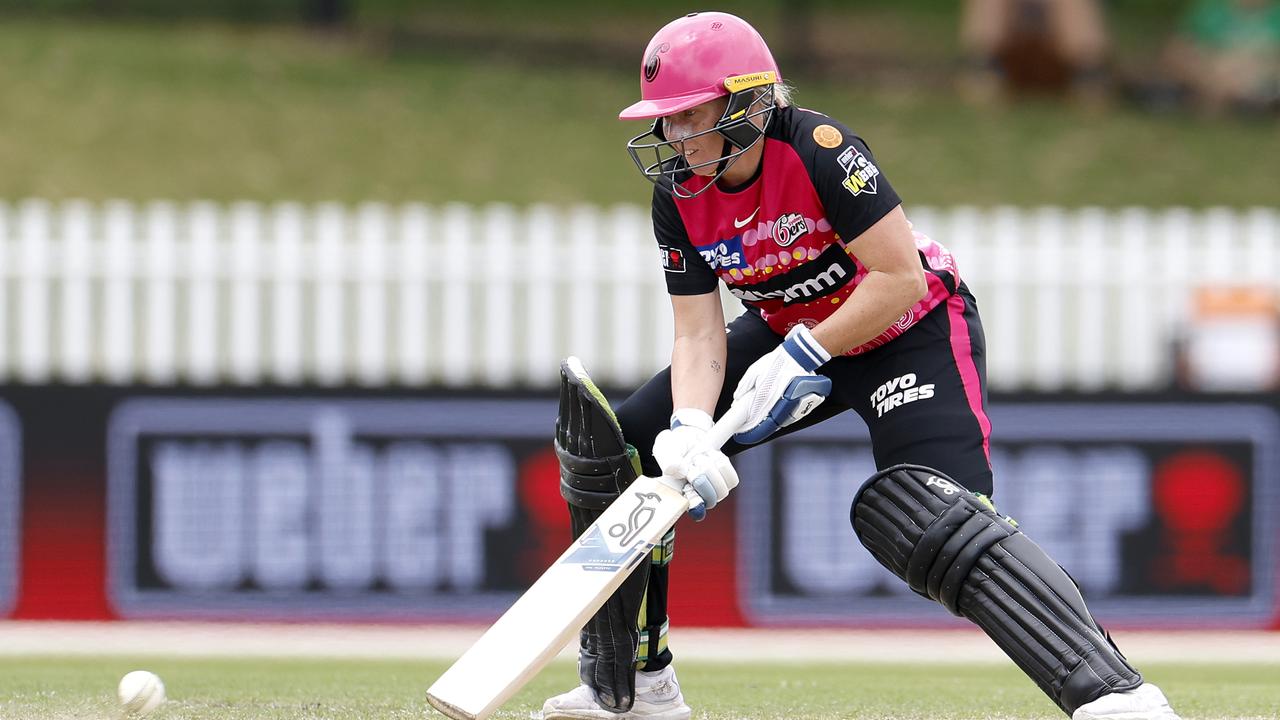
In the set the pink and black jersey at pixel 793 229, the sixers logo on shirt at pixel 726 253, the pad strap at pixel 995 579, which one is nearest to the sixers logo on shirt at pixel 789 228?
the pink and black jersey at pixel 793 229

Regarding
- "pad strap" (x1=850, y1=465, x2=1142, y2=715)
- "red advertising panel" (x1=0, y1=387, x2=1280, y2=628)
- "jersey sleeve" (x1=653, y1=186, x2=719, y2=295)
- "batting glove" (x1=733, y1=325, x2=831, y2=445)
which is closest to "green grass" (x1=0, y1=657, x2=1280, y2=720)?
"pad strap" (x1=850, y1=465, x2=1142, y2=715)

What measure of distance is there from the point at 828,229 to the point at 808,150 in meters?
0.21

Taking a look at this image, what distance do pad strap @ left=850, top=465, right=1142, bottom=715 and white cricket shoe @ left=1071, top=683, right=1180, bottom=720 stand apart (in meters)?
0.02

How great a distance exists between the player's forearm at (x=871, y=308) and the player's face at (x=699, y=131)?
18.8 inches

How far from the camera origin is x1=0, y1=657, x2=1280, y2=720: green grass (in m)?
4.91

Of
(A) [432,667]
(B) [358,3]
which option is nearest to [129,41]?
(B) [358,3]

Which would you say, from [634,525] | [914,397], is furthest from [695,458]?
[914,397]

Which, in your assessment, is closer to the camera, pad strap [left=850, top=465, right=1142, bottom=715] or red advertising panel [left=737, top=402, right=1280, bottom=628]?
pad strap [left=850, top=465, right=1142, bottom=715]

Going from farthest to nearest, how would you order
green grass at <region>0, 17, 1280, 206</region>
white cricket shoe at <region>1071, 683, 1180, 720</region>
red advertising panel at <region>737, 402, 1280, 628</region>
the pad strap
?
green grass at <region>0, 17, 1280, 206</region> → red advertising panel at <region>737, 402, 1280, 628</region> → the pad strap → white cricket shoe at <region>1071, 683, 1180, 720</region>

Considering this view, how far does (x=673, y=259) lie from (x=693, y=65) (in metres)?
0.59

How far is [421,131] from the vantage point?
15172mm

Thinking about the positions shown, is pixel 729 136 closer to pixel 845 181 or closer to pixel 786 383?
pixel 845 181

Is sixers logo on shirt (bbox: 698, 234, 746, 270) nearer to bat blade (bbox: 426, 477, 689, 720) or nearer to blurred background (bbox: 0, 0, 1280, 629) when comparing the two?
bat blade (bbox: 426, 477, 689, 720)

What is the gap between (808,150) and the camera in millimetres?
4613
